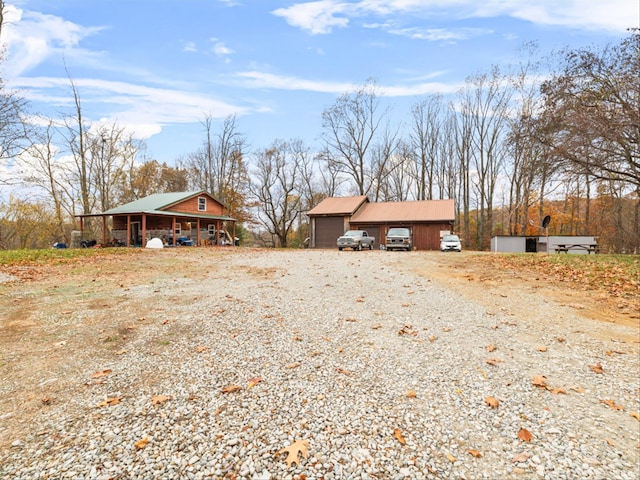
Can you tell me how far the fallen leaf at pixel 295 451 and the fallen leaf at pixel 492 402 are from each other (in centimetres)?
186

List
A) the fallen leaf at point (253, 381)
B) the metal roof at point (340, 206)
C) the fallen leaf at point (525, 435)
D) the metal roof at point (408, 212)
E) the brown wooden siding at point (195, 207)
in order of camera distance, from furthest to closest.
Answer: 1. the metal roof at point (340, 206)
2. the metal roof at point (408, 212)
3. the brown wooden siding at point (195, 207)
4. the fallen leaf at point (253, 381)
5. the fallen leaf at point (525, 435)

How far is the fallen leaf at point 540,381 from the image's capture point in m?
3.56

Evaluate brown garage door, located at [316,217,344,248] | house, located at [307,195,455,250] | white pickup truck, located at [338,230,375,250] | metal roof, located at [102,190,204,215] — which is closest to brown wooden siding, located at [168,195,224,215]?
metal roof, located at [102,190,204,215]

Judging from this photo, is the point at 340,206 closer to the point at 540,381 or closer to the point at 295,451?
the point at 540,381

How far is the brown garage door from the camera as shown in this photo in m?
28.6

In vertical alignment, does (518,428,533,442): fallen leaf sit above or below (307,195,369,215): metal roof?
below

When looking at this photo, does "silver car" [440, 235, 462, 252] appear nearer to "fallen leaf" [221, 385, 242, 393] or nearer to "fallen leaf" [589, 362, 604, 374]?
"fallen leaf" [589, 362, 604, 374]

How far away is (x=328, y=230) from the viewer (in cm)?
2909

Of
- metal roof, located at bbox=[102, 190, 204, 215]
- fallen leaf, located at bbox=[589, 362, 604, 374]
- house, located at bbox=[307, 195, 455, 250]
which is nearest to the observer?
fallen leaf, located at bbox=[589, 362, 604, 374]

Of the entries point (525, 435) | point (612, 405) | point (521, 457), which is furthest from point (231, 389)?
point (612, 405)

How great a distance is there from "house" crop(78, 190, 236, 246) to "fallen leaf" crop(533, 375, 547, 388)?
23381 mm

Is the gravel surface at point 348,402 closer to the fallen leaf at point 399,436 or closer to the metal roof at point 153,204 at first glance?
the fallen leaf at point 399,436

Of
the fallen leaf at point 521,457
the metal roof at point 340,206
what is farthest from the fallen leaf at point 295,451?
the metal roof at point 340,206

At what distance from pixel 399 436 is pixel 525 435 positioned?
107cm
